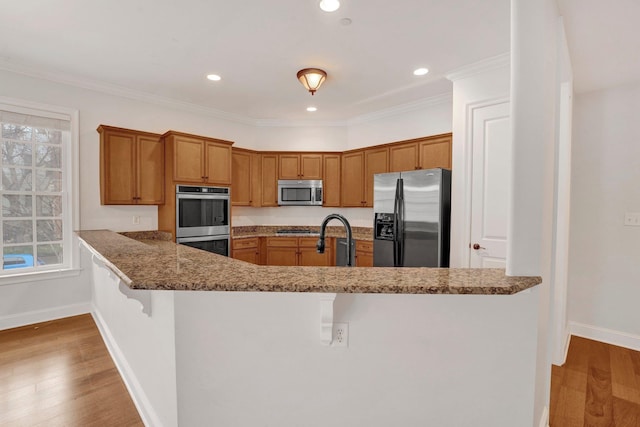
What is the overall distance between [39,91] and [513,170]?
4.60 metres

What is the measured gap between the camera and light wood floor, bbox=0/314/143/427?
6.08 feet

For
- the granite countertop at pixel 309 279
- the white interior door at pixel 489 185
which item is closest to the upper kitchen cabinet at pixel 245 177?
the white interior door at pixel 489 185

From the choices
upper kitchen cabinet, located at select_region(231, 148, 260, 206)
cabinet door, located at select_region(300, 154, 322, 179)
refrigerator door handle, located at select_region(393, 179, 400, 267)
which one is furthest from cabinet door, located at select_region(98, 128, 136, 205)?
refrigerator door handle, located at select_region(393, 179, 400, 267)

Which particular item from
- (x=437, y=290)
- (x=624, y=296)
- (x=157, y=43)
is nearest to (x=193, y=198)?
(x=157, y=43)

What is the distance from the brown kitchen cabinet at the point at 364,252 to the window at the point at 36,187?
3677 mm

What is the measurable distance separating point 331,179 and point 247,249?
177cm

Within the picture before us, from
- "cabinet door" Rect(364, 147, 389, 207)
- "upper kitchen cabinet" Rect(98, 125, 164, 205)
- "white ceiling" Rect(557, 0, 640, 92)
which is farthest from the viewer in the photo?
"cabinet door" Rect(364, 147, 389, 207)

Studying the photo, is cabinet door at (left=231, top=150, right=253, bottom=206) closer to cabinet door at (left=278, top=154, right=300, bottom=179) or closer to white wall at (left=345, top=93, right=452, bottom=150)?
cabinet door at (left=278, top=154, right=300, bottom=179)

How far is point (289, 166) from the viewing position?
509cm

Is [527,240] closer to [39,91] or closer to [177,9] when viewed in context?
[177,9]

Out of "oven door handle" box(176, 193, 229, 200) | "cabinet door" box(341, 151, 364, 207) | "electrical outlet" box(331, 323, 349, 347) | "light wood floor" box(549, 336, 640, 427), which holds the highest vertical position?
"cabinet door" box(341, 151, 364, 207)

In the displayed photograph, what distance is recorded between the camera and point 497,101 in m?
2.90

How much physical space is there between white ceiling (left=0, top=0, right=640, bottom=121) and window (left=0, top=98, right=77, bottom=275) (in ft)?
1.82

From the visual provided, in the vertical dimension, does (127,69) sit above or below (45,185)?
above
